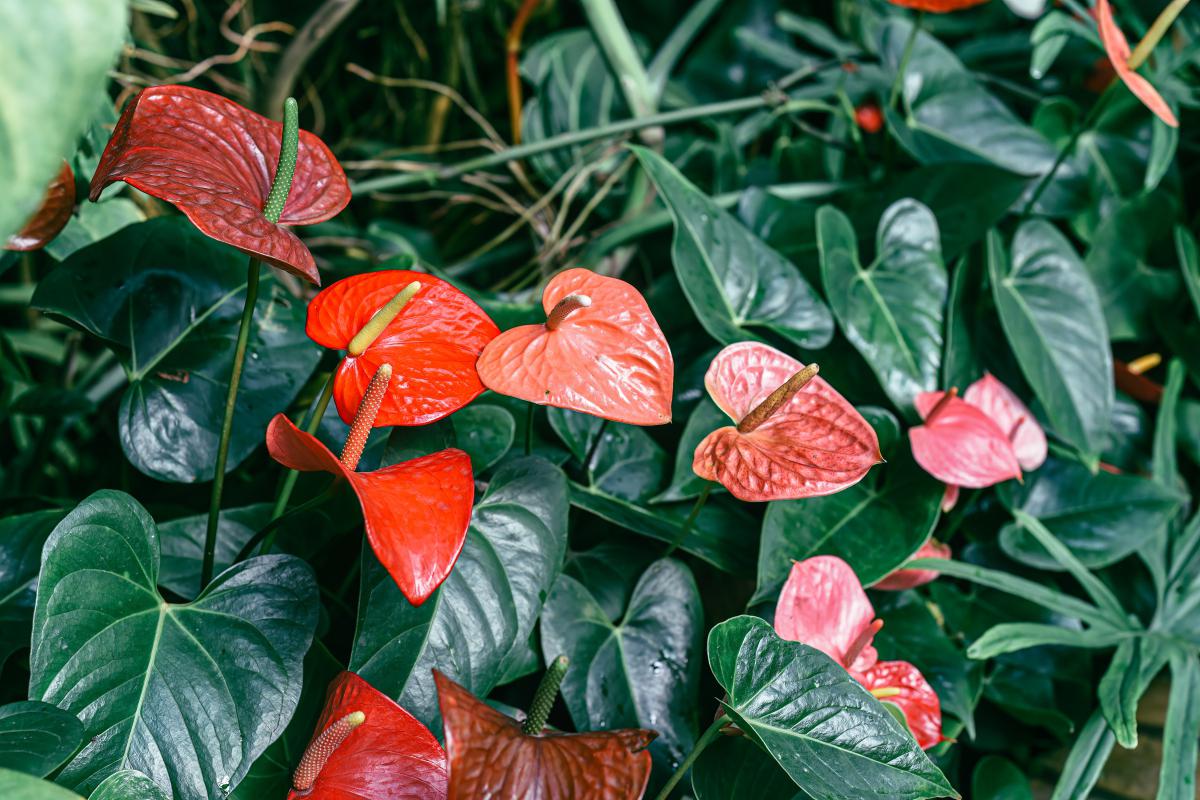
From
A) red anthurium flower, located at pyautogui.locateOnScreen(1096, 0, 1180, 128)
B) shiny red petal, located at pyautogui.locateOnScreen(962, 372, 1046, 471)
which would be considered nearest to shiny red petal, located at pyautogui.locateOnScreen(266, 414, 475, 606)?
shiny red petal, located at pyautogui.locateOnScreen(962, 372, 1046, 471)

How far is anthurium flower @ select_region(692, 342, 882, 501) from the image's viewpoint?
49 cm

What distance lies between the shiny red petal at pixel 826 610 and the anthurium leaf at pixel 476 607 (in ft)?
0.50

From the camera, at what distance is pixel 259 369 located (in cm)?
60

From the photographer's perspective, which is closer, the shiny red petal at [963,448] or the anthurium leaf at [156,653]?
the anthurium leaf at [156,653]

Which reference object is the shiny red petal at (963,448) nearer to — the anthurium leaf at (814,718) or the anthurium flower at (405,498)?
the anthurium leaf at (814,718)

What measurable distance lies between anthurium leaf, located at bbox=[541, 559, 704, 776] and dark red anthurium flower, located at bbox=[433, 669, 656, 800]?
0.15m

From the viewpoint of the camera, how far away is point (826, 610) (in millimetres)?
563

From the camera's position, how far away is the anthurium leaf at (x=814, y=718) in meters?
0.46

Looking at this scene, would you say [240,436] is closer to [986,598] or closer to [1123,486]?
[986,598]

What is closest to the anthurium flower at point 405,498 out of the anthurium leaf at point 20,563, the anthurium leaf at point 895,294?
the anthurium leaf at point 20,563

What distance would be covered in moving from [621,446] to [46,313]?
0.42 m

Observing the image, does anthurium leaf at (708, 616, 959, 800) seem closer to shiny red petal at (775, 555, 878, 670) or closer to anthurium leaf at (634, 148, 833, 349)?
shiny red petal at (775, 555, 878, 670)

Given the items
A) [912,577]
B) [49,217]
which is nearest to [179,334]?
[49,217]

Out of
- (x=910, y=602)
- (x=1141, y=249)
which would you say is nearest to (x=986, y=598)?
(x=910, y=602)
